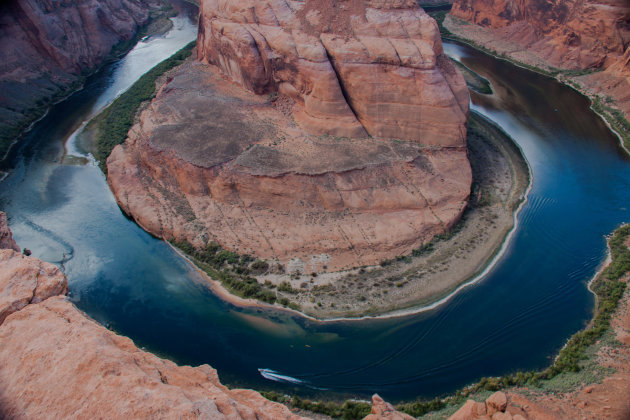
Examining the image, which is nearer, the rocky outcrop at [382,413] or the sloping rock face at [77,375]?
the sloping rock face at [77,375]

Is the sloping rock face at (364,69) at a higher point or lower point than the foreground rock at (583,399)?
higher

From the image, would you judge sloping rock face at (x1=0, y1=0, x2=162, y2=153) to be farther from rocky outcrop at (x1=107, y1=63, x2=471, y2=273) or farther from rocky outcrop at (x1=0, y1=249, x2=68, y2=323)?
rocky outcrop at (x1=0, y1=249, x2=68, y2=323)

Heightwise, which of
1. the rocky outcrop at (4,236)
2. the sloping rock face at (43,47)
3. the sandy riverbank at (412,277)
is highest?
the rocky outcrop at (4,236)

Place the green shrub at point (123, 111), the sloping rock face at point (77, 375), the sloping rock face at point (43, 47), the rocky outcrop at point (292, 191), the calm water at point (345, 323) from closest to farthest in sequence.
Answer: the sloping rock face at point (77, 375) → the calm water at point (345, 323) → the rocky outcrop at point (292, 191) → the green shrub at point (123, 111) → the sloping rock face at point (43, 47)

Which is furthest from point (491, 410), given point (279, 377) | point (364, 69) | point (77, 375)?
point (364, 69)

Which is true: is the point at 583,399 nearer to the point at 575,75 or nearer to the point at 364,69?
the point at 364,69

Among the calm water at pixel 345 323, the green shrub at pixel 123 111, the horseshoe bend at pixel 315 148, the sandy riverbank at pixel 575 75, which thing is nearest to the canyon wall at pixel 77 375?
the calm water at pixel 345 323

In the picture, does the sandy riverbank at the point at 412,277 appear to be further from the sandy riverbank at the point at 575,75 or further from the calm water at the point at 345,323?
the sandy riverbank at the point at 575,75
